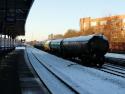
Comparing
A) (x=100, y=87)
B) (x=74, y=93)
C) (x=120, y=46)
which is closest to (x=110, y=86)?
(x=100, y=87)

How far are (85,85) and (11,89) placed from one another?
3.94 m

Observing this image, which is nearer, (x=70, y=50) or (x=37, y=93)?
(x=37, y=93)

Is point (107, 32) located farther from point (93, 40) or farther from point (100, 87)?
point (100, 87)

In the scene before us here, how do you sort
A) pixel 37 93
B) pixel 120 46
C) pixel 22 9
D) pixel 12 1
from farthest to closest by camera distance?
pixel 120 46
pixel 22 9
pixel 12 1
pixel 37 93

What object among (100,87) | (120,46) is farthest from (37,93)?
(120,46)

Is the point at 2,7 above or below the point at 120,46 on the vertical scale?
above

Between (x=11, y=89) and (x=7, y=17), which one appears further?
(x=7, y=17)

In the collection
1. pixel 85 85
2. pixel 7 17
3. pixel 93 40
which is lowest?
pixel 85 85

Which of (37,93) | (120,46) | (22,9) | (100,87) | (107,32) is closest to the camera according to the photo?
(37,93)

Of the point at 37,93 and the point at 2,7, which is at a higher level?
the point at 2,7

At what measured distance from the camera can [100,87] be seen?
17109mm

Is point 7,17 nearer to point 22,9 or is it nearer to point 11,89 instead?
point 22,9

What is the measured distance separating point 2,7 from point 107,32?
207 feet

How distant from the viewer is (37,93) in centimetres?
1483
